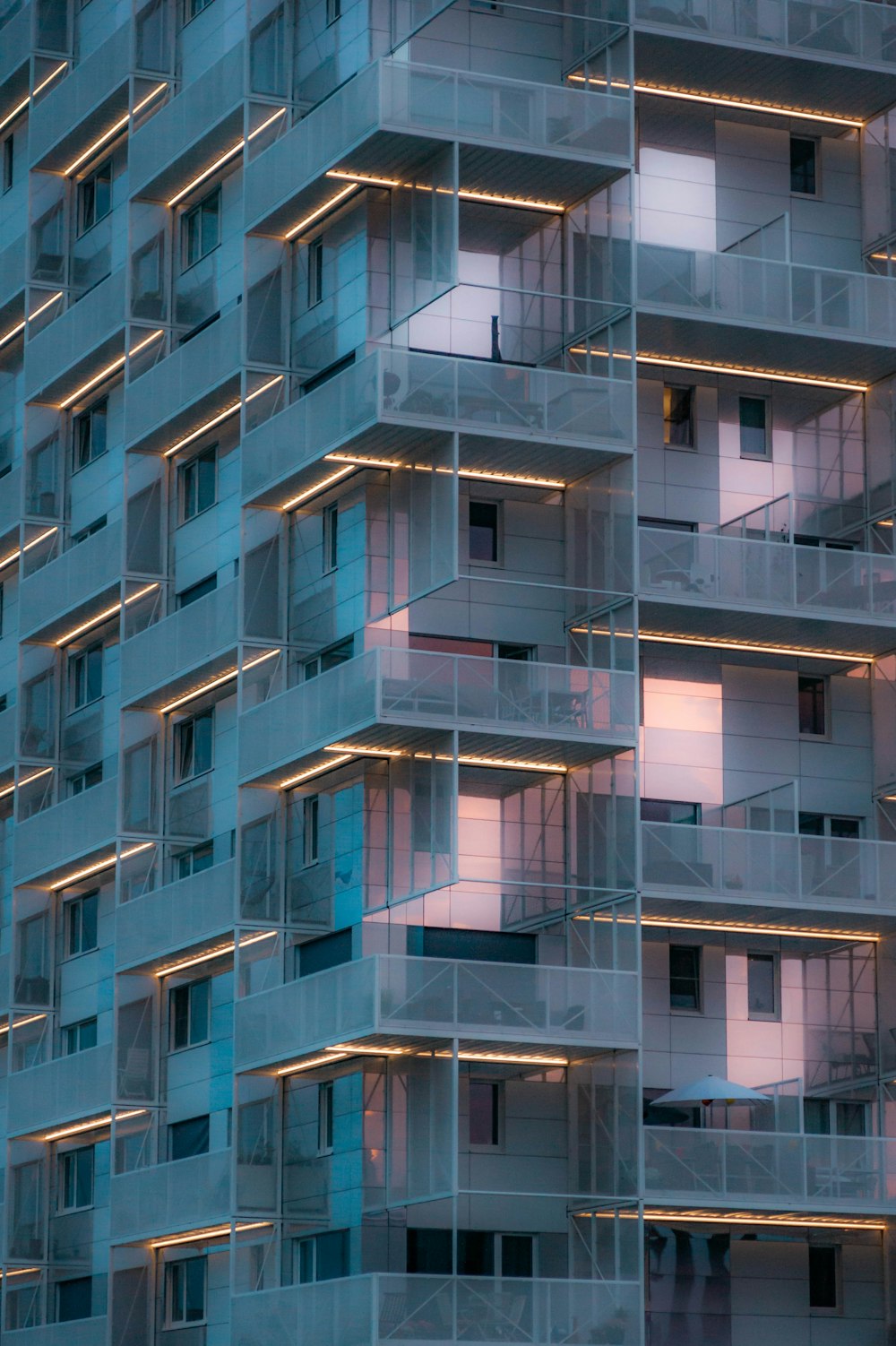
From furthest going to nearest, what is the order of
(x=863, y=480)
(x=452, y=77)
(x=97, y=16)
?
(x=97, y=16) < (x=863, y=480) < (x=452, y=77)

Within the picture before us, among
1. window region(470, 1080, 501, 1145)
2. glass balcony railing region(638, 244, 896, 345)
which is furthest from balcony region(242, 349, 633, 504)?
window region(470, 1080, 501, 1145)

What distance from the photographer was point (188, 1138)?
2018 inches

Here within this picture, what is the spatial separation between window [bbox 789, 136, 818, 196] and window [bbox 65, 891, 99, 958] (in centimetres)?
1989

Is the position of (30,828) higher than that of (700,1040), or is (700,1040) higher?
(30,828)

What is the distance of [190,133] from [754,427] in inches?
509

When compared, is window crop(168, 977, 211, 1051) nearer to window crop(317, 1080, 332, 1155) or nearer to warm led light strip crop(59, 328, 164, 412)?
window crop(317, 1080, 332, 1155)

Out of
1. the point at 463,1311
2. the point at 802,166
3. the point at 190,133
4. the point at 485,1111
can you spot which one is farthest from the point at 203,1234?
the point at 802,166

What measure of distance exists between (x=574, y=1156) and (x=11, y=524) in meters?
22.2

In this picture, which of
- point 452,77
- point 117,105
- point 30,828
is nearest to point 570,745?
point 452,77

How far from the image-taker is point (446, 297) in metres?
48.8

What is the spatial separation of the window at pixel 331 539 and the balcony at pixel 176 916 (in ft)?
18.1

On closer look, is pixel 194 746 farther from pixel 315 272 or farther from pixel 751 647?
pixel 751 647

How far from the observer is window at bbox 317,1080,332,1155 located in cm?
4641

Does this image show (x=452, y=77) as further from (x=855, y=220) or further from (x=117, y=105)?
(x=117, y=105)
